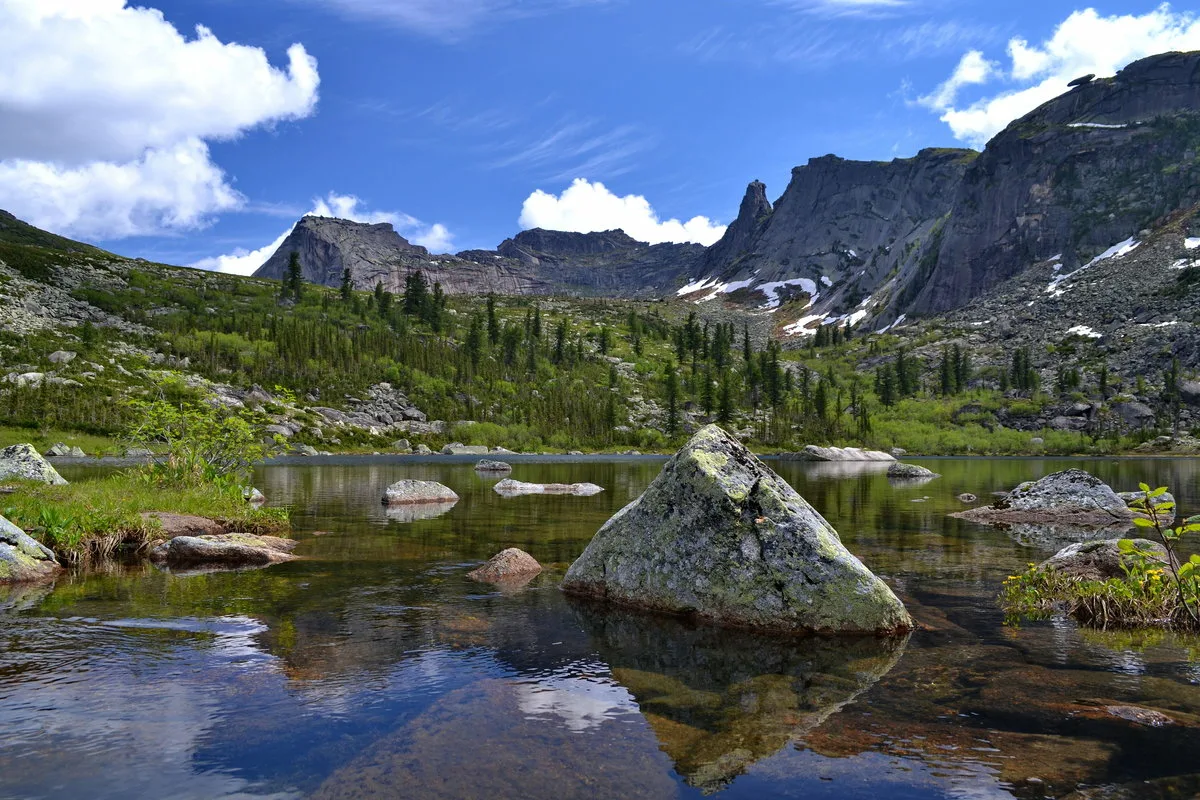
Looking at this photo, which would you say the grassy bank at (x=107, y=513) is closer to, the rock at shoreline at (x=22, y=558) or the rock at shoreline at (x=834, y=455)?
the rock at shoreline at (x=22, y=558)

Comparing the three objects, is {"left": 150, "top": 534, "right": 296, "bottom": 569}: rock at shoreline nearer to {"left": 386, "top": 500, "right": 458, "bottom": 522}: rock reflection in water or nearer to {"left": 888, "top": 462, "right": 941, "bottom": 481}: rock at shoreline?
{"left": 386, "top": 500, "right": 458, "bottom": 522}: rock reflection in water

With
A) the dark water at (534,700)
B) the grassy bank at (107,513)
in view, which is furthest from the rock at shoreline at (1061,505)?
the grassy bank at (107,513)

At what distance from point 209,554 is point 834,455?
152 meters

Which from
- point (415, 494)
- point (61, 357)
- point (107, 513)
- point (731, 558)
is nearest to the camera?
point (731, 558)


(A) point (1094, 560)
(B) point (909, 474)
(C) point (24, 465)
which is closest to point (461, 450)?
(B) point (909, 474)

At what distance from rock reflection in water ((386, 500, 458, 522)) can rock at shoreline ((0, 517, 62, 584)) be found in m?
14.5

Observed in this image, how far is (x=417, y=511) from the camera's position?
117ft

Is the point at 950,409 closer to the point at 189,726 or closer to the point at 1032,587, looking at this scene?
the point at 1032,587

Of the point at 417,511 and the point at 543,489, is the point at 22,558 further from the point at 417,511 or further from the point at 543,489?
the point at 543,489

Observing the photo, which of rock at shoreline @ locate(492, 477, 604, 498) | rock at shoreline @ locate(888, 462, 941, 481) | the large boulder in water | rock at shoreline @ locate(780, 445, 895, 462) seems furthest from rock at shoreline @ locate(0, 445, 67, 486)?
rock at shoreline @ locate(780, 445, 895, 462)

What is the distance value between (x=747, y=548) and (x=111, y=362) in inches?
7500

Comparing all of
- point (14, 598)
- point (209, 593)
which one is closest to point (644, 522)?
point (209, 593)

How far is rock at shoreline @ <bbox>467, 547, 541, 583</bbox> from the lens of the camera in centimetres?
1773

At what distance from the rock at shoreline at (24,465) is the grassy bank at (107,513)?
1027 cm
